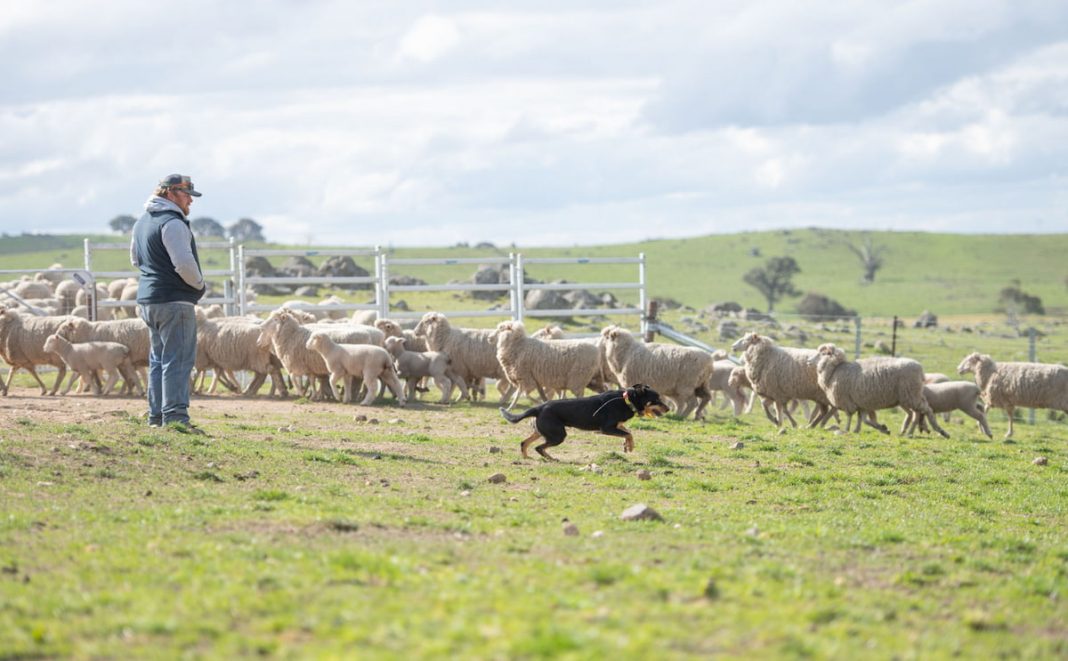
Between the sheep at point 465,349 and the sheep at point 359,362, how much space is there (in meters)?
1.66

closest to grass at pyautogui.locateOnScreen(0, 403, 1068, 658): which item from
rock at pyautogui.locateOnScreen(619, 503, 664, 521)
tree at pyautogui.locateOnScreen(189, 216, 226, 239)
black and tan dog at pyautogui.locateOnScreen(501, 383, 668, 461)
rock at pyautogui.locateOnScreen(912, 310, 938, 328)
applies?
rock at pyautogui.locateOnScreen(619, 503, 664, 521)

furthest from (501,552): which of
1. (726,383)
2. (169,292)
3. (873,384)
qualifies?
(726,383)

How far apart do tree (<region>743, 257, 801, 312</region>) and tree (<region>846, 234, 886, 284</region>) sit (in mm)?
16168

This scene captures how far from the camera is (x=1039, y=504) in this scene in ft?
33.0

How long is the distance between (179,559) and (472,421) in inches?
363

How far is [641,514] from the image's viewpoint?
8.04 m

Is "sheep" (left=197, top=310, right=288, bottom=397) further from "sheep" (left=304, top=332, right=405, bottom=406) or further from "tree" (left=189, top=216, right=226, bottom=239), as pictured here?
"tree" (left=189, top=216, right=226, bottom=239)

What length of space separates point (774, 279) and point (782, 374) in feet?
214

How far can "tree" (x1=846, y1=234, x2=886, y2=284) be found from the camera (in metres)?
99.3

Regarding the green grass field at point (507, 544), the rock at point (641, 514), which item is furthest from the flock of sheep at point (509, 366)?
the rock at point (641, 514)

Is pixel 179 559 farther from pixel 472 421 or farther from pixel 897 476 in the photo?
pixel 472 421

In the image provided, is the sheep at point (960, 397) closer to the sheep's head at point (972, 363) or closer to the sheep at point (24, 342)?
the sheep's head at point (972, 363)

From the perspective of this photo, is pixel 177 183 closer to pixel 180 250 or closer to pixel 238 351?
pixel 180 250

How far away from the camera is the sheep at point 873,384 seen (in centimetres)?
1708
